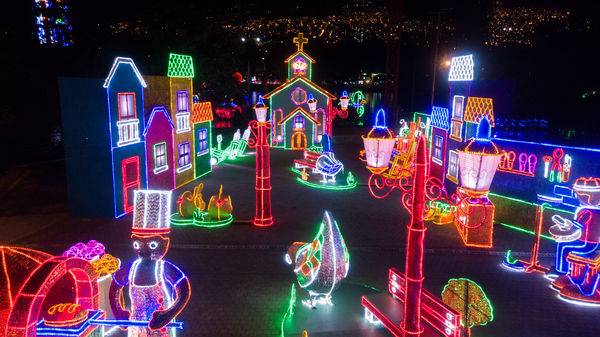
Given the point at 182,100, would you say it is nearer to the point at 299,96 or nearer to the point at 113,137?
the point at 113,137

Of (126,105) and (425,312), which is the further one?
(126,105)

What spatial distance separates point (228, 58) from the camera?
Result: 26766 millimetres

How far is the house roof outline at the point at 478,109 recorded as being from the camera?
12805mm

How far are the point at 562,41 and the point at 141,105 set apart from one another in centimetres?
1826

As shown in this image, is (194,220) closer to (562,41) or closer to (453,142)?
(453,142)

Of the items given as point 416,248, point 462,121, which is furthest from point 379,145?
point 462,121

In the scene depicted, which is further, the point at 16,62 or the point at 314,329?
the point at 16,62

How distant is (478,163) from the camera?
15.3 feet

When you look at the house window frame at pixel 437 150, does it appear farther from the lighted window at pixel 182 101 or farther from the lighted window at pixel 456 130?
the lighted window at pixel 182 101

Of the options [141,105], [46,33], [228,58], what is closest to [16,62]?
[46,33]

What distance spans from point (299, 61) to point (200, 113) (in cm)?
998

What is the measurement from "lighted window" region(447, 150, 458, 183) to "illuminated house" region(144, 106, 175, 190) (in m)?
10.8

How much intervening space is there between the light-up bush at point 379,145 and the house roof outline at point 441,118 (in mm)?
11568

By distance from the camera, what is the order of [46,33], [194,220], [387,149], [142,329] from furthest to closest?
[46,33] < [194,220] < [142,329] < [387,149]
